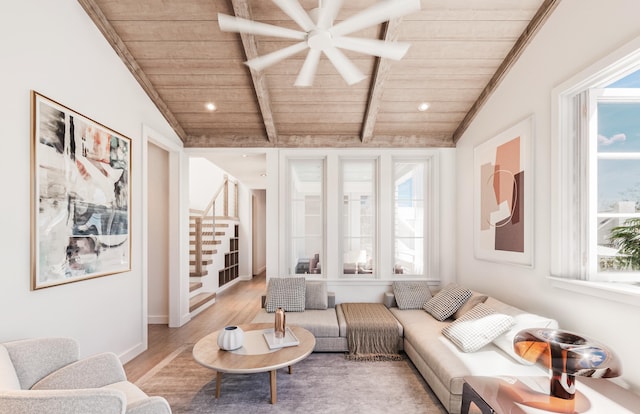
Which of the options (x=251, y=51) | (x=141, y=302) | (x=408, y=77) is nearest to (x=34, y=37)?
(x=251, y=51)

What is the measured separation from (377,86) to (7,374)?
3.60 meters

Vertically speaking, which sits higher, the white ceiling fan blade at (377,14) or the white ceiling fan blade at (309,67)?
the white ceiling fan blade at (377,14)

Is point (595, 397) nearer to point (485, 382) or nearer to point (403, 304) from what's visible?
point (485, 382)

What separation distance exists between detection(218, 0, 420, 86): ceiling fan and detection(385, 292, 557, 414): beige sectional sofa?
225cm

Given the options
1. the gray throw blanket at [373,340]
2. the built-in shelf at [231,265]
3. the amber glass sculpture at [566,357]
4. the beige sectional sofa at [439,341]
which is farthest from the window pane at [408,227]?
the built-in shelf at [231,265]

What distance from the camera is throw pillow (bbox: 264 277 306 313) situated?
3.95 metres

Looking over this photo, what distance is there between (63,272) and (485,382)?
9.93 feet

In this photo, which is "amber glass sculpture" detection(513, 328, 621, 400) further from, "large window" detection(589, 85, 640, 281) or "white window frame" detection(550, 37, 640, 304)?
"large window" detection(589, 85, 640, 281)

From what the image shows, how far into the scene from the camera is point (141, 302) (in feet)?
12.0

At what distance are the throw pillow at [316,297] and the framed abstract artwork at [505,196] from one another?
74.3 inches

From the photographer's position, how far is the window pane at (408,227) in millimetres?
4715

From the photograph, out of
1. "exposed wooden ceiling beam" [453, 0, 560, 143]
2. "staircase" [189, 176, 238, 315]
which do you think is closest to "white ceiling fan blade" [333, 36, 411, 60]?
"exposed wooden ceiling beam" [453, 0, 560, 143]

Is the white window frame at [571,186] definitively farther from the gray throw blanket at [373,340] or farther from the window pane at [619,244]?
the gray throw blanket at [373,340]

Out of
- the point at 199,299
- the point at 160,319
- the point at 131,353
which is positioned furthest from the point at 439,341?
the point at 199,299
